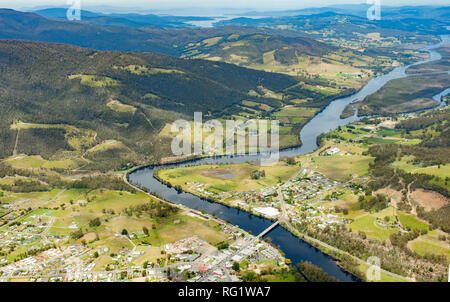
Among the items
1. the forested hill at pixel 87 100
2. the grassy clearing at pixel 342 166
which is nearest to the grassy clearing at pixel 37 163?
the forested hill at pixel 87 100

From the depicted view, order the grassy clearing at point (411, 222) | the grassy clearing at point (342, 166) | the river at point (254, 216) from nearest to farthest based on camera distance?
the river at point (254, 216) → the grassy clearing at point (411, 222) → the grassy clearing at point (342, 166)

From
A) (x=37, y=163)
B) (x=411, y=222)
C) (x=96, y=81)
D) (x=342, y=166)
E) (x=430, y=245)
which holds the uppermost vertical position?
(x=96, y=81)

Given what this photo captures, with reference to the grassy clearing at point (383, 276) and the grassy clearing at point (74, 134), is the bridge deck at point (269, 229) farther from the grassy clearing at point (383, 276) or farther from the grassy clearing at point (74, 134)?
the grassy clearing at point (74, 134)

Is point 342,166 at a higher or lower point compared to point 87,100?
lower

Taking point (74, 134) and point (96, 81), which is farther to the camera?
point (96, 81)

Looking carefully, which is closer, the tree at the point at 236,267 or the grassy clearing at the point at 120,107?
the tree at the point at 236,267

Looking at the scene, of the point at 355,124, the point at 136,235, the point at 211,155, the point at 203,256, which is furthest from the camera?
the point at 355,124

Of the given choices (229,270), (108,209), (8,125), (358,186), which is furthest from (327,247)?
(8,125)

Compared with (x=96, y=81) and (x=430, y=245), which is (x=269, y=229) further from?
(x=96, y=81)

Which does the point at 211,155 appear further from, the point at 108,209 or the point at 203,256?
the point at 203,256

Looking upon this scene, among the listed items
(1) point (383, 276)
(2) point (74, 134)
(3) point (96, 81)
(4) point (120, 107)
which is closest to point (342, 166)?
(1) point (383, 276)

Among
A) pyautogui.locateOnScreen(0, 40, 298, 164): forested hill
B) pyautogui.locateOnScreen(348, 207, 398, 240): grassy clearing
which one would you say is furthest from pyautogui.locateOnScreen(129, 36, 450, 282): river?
pyautogui.locateOnScreen(0, 40, 298, 164): forested hill
